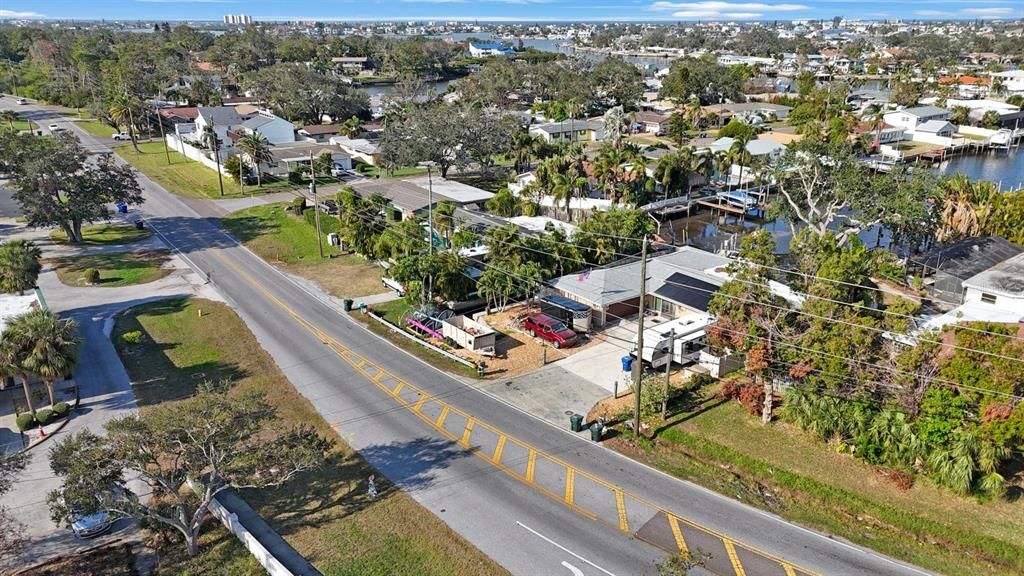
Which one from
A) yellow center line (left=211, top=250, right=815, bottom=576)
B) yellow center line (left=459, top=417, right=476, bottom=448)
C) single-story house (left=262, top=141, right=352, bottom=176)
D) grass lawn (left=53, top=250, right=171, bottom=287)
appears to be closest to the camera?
yellow center line (left=211, top=250, right=815, bottom=576)

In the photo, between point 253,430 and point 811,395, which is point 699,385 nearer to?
point 811,395

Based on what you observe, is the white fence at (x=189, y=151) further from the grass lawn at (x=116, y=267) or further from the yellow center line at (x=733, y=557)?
the yellow center line at (x=733, y=557)

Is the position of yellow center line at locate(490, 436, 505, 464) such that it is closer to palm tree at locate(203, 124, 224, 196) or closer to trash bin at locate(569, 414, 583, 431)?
trash bin at locate(569, 414, 583, 431)

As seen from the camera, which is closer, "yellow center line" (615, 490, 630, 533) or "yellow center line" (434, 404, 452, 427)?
"yellow center line" (615, 490, 630, 533)

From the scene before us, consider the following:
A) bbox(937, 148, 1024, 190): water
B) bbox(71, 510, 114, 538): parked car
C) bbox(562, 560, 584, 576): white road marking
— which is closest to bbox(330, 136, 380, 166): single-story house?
bbox(71, 510, 114, 538): parked car

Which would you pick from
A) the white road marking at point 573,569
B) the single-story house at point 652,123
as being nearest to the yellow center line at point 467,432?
the white road marking at point 573,569

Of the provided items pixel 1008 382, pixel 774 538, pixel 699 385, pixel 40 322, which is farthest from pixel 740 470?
pixel 40 322
